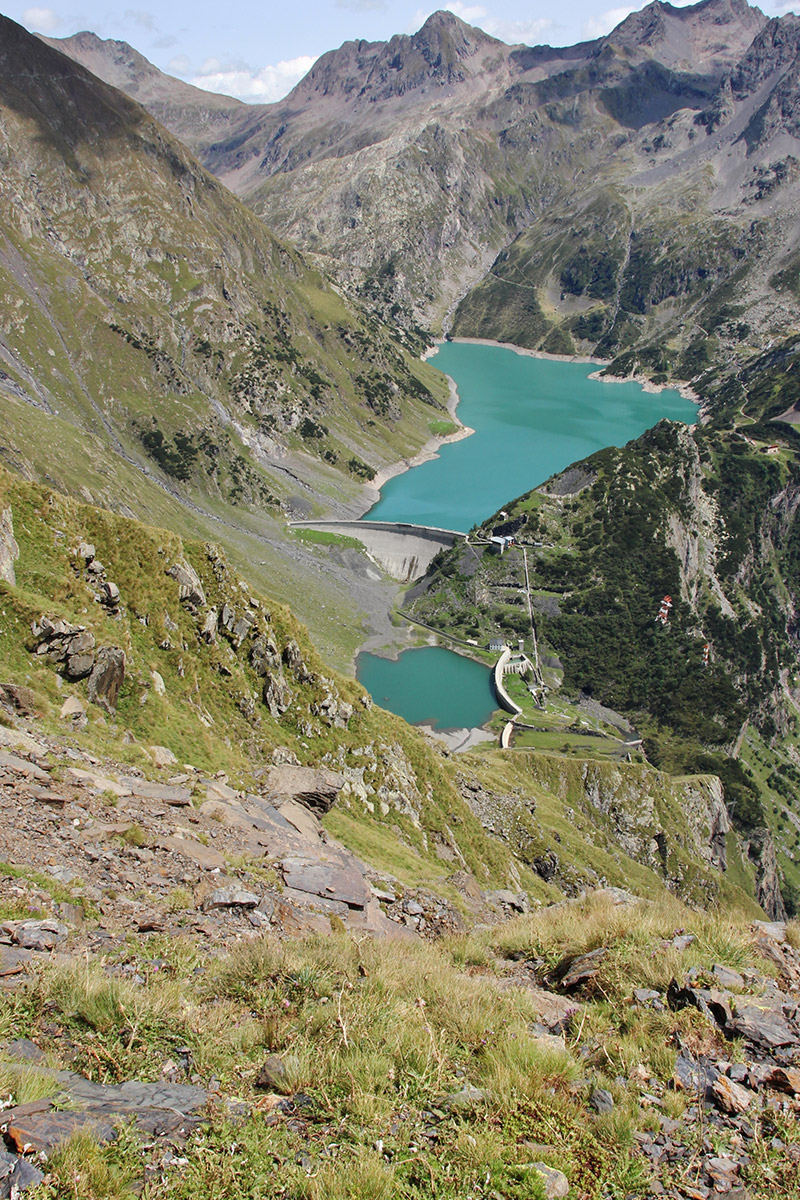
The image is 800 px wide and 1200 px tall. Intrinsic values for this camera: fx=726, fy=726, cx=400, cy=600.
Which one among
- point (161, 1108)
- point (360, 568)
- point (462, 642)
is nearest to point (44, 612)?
point (161, 1108)

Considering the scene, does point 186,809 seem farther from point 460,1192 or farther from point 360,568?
point 360,568

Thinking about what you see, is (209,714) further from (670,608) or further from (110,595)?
(670,608)

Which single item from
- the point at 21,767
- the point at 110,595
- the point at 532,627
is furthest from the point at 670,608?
the point at 21,767

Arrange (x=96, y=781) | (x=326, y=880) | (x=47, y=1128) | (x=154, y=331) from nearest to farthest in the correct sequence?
(x=47, y=1128), (x=96, y=781), (x=326, y=880), (x=154, y=331)

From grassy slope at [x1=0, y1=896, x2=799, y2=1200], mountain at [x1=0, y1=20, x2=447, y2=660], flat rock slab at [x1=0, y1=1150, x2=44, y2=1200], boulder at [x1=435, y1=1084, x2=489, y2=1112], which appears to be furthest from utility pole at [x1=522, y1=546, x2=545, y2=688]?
flat rock slab at [x1=0, y1=1150, x2=44, y2=1200]

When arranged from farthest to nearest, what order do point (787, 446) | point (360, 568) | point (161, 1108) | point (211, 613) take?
point (787, 446), point (360, 568), point (211, 613), point (161, 1108)

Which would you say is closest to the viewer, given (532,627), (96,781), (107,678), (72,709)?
(96,781)

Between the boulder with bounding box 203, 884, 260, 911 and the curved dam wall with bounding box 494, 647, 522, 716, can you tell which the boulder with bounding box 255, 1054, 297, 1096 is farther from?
the curved dam wall with bounding box 494, 647, 522, 716
